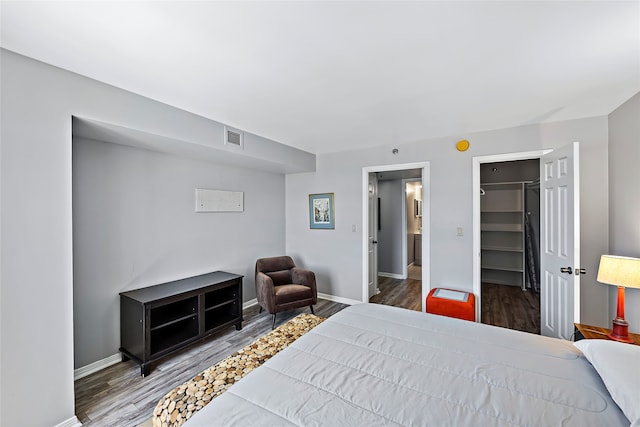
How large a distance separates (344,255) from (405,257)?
2.04 metres

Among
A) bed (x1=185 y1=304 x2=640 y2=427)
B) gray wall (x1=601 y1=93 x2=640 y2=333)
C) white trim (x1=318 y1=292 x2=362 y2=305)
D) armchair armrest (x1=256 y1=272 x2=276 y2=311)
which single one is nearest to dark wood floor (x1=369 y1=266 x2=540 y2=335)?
white trim (x1=318 y1=292 x2=362 y2=305)

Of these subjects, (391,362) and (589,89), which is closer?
(391,362)

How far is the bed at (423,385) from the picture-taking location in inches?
41.5

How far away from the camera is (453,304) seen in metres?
2.97

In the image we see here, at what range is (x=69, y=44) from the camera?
1.54m

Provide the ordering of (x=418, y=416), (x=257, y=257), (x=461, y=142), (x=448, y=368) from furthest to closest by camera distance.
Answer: (x=257, y=257), (x=461, y=142), (x=448, y=368), (x=418, y=416)

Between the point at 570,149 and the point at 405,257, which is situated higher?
the point at 570,149

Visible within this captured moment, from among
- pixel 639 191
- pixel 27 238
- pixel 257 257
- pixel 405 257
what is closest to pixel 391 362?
pixel 27 238

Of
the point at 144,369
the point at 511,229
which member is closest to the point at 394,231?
the point at 511,229

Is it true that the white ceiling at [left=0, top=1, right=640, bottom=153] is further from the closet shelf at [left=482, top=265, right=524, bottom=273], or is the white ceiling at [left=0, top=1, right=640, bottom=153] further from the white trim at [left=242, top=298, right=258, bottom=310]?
the closet shelf at [left=482, top=265, right=524, bottom=273]

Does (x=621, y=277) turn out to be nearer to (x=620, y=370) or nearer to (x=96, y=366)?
(x=620, y=370)

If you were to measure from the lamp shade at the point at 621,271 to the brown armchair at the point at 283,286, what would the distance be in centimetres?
276

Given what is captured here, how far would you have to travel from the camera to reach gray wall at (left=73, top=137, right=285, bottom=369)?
2385mm

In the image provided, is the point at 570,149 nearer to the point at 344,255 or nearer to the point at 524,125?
the point at 524,125
